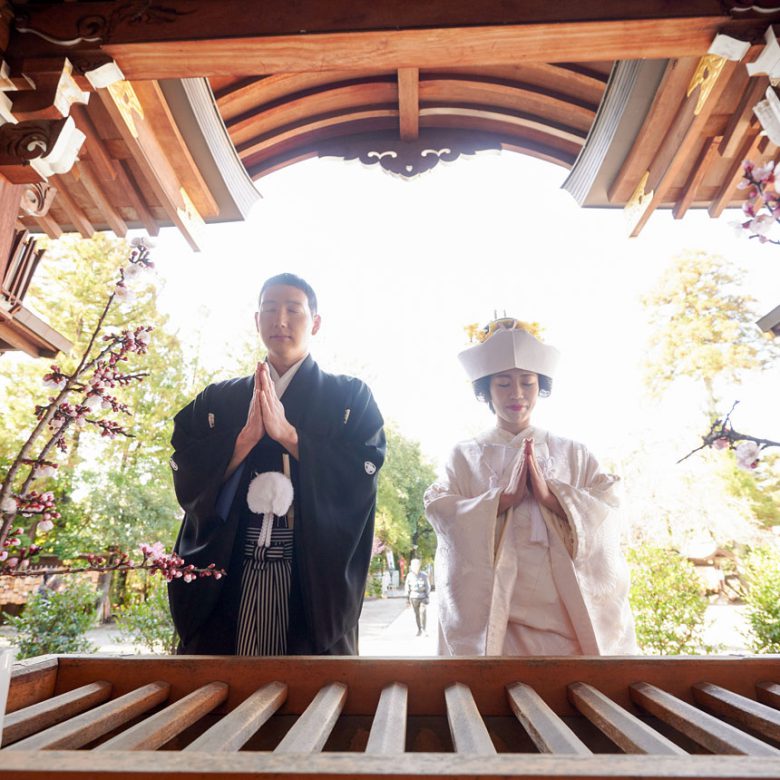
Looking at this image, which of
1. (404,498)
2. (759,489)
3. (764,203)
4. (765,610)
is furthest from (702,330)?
(764,203)

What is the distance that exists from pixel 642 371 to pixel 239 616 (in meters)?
15.1

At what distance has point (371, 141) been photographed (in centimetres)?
343

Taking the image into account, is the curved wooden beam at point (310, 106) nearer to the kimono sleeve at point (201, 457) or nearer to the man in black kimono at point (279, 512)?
the man in black kimono at point (279, 512)

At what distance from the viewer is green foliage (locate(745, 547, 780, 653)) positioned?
16.6 ft

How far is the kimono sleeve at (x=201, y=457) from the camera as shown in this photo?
1.67 metres

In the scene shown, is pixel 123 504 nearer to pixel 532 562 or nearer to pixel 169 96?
pixel 169 96

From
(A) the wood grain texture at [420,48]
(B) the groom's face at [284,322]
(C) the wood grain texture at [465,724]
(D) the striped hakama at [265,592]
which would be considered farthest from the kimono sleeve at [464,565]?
(A) the wood grain texture at [420,48]

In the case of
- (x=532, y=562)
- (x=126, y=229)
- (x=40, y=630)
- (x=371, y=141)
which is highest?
(x=371, y=141)

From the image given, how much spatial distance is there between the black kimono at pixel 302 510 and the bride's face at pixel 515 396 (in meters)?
0.65

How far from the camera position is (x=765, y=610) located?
17.0 feet

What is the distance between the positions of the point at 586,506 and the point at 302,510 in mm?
1012

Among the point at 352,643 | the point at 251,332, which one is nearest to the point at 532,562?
the point at 352,643

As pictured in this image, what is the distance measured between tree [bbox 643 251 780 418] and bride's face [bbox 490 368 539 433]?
12.8 meters

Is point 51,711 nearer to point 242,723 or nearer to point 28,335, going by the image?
point 242,723
